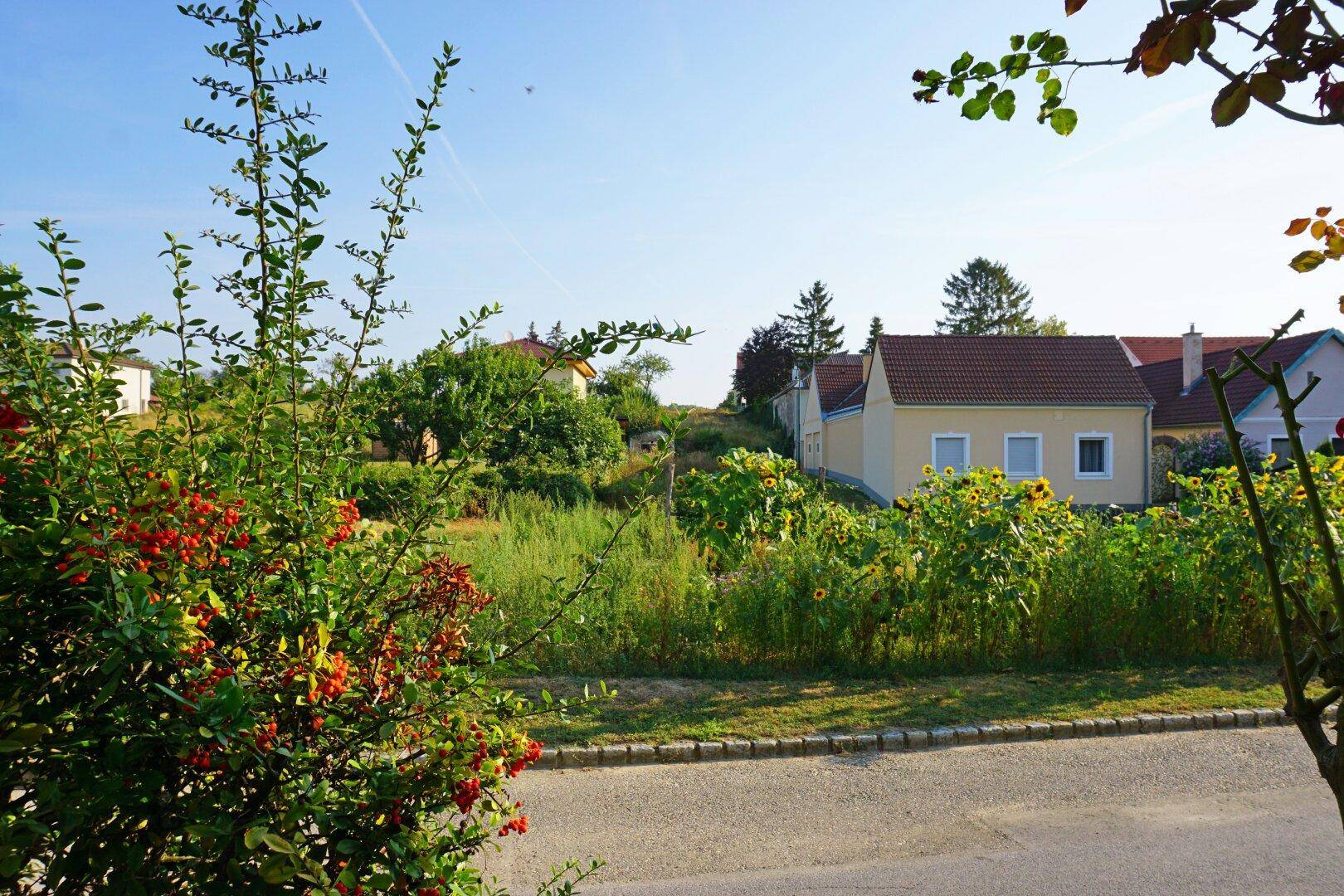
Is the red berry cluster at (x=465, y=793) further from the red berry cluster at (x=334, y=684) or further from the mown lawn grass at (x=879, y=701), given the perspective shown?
the mown lawn grass at (x=879, y=701)

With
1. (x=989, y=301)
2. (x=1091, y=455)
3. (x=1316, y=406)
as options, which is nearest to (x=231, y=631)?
(x=1091, y=455)

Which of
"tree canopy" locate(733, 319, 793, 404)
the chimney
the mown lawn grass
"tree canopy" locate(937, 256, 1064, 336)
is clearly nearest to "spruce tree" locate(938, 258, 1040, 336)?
"tree canopy" locate(937, 256, 1064, 336)

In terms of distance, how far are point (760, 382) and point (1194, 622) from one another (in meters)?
49.1

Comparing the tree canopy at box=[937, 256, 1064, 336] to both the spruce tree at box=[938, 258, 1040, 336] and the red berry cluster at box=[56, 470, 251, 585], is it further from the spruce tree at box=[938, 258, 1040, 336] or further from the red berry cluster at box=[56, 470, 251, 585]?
the red berry cluster at box=[56, 470, 251, 585]

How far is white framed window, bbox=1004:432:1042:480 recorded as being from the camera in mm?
24984

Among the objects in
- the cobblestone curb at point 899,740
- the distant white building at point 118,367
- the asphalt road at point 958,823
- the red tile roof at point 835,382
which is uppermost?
the red tile roof at point 835,382

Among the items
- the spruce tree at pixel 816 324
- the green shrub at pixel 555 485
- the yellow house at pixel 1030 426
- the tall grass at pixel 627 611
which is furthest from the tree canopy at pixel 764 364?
the tall grass at pixel 627 611

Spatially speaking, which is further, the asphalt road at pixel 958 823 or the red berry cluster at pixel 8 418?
the asphalt road at pixel 958 823

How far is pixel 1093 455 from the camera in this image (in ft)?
82.3

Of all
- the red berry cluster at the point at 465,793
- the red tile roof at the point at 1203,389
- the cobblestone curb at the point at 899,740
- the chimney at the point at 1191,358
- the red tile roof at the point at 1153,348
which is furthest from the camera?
the red tile roof at the point at 1153,348

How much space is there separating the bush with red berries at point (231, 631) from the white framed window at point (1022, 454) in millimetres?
24629

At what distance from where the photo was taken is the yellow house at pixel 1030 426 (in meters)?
24.8

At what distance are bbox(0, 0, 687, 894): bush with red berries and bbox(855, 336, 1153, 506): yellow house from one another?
23.4 m

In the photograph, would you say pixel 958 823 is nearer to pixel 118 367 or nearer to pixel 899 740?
pixel 899 740
